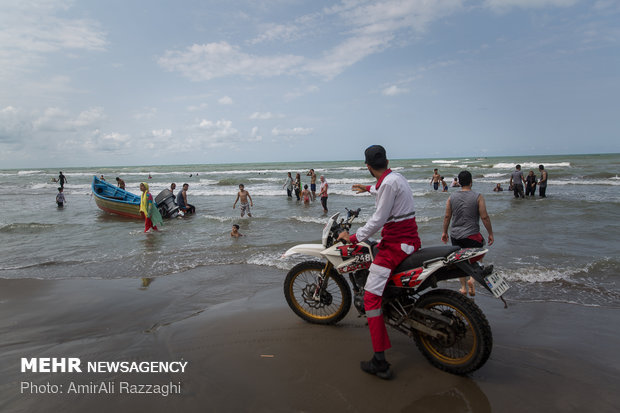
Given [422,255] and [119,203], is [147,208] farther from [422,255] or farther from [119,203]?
[422,255]

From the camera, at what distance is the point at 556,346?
347 cm

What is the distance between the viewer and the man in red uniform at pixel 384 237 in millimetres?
2918

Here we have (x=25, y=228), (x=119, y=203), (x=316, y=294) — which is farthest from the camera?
(x=119, y=203)

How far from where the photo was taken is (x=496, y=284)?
2.88 meters

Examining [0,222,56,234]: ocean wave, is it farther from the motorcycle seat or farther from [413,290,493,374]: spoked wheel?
[413,290,493,374]: spoked wheel

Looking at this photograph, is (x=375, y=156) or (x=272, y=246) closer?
(x=375, y=156)

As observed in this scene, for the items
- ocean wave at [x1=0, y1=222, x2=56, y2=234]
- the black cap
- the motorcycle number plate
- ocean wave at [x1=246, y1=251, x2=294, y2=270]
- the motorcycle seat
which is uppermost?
the black cap

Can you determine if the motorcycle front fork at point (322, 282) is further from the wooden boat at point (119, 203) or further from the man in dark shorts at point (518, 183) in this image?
the man in dark shorts at point (518, 183)

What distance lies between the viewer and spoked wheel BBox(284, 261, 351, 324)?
3.87 meters

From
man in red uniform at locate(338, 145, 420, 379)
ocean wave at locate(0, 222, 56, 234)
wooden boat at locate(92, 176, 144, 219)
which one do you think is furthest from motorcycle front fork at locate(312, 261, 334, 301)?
wooden boat at locate(92, 176, 144, 219)

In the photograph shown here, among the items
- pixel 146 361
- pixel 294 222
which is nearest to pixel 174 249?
pixel 294 222

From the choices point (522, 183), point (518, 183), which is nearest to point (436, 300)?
point (518, 183)

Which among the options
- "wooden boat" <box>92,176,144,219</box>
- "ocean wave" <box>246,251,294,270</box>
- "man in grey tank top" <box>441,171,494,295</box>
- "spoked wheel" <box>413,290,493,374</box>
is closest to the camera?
"spoked wheel" <box>413,290,493,374</box>

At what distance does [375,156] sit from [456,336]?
1.70 meters
